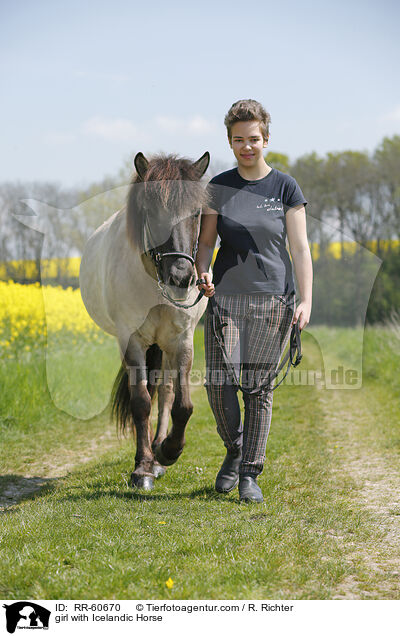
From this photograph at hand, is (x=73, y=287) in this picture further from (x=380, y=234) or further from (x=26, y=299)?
(x=380, y=234)

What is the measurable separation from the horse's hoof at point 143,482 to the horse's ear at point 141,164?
2022 millimetres

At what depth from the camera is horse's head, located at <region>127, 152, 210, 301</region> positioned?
3.62 metres

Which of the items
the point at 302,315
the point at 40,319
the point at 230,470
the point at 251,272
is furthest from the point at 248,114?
the point at 40,319

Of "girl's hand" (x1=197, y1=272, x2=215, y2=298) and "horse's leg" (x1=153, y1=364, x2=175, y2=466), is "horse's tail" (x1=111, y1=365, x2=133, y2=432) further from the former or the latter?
"girl's hand" (x1=197, y1=272, x2=215, y2=298)

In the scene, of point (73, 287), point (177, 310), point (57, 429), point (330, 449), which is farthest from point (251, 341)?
point (73, 287)

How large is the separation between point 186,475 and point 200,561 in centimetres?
181

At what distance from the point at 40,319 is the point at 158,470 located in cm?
401

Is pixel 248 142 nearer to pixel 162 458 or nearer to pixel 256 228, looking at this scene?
pixel 256 228

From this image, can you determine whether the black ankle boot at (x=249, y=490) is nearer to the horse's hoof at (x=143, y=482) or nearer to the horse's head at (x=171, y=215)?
the horse's hoof at (x=143, y=482)

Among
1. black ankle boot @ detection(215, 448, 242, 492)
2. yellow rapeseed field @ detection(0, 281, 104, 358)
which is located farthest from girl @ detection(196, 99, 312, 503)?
yellow rapeseed field @ detection(0, 281, 104, 358)

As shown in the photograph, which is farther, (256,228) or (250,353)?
(250,353)

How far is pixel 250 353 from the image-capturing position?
12.4ft

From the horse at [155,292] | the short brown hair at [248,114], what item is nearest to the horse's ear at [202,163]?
the horse at [155,292]

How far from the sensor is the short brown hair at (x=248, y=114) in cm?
358
